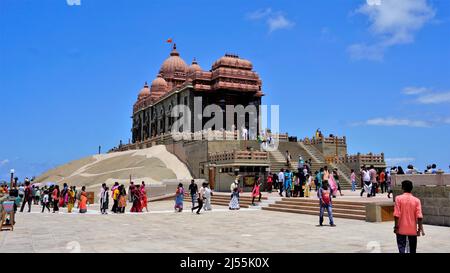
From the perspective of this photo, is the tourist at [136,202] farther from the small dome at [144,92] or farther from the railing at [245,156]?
the small dome at [144,92]

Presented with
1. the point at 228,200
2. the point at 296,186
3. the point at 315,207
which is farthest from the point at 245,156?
the point at 315,207

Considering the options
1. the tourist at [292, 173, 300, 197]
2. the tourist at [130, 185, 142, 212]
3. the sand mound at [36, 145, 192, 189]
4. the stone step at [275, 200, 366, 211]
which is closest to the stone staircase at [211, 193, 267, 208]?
the tourist at [292, 173, 300, 197]

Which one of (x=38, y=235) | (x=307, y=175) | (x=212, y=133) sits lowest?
(x=38, y=235)

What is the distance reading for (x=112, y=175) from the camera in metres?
39.2

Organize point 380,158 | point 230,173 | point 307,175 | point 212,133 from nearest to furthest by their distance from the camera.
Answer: point 307,175
point 230,173
point 380,158
point 212,133

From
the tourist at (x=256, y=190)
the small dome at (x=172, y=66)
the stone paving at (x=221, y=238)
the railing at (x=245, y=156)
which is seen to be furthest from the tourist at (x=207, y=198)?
the small dome at (x=172, y=66)

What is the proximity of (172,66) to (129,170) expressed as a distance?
1257 inches

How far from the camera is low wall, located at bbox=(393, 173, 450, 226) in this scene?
13.6 m

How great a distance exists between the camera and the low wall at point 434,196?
13.6m

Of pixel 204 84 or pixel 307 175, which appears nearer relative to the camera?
pixel 307 175

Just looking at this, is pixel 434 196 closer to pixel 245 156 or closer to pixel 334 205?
pixel 334 205
